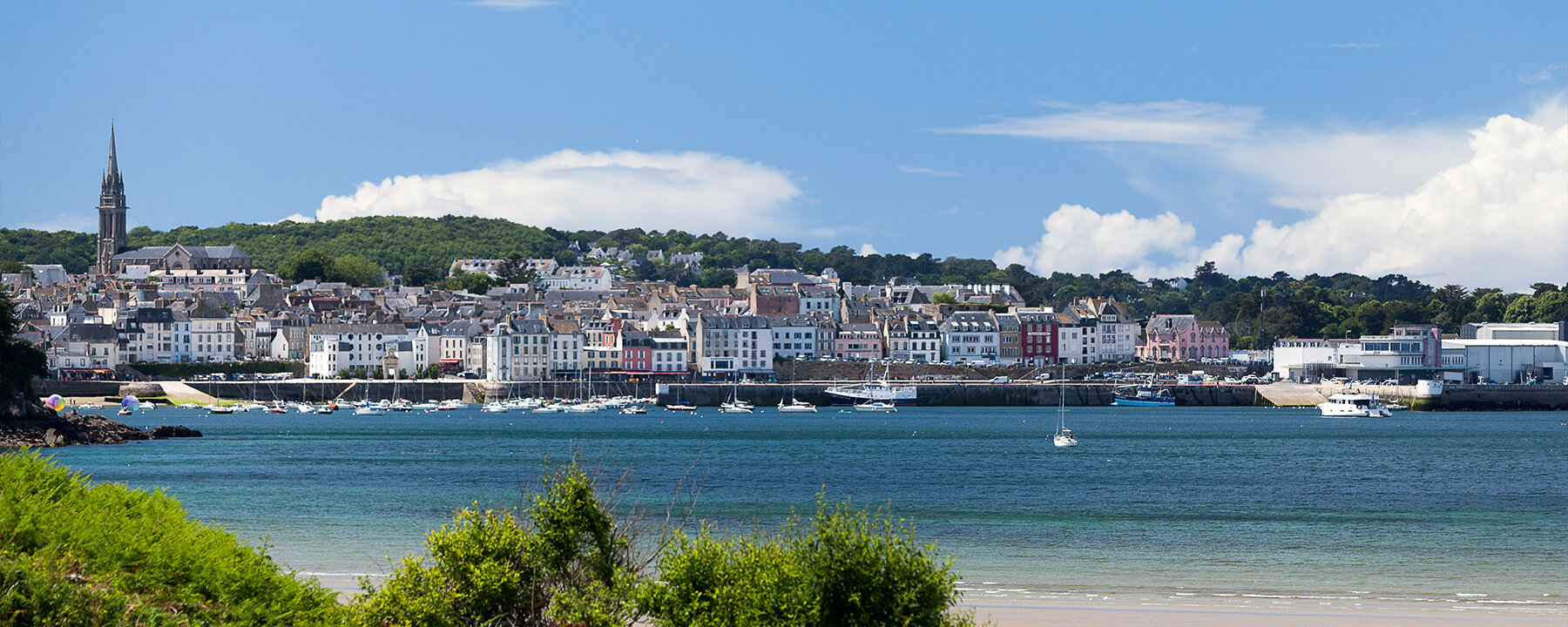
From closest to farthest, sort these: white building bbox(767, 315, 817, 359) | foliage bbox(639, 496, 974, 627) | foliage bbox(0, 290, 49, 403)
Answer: foliage bbox(639, 496, 974, 627) < foliage bbox(0, 290, 49, 403) < white building bbox(767, 315, 817, 359)

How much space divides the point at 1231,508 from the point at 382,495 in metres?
15.8

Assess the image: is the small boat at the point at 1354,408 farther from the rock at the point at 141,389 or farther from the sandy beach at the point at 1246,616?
the rock at the point at 141,389

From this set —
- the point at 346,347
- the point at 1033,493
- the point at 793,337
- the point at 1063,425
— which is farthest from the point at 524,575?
the point at 793,337

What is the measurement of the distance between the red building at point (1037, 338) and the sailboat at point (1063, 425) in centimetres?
418

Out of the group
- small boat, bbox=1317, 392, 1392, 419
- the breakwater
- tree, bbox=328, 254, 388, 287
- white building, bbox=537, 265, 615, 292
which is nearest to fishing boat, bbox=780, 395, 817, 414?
the breakwater

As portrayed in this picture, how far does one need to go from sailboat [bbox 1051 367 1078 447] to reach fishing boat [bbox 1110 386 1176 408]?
3290 mm

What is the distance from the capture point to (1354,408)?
74.5m

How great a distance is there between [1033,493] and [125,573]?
23.5m

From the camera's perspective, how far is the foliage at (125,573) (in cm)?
852

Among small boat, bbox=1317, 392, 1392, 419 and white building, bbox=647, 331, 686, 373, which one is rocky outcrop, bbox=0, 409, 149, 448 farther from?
small boat, bbox=1317, 392, 1392, 419

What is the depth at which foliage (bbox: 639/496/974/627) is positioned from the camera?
9.44 metres

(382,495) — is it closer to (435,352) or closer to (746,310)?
(435,352)

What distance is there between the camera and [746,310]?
114 meters

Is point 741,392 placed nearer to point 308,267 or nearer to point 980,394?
point 980,394
